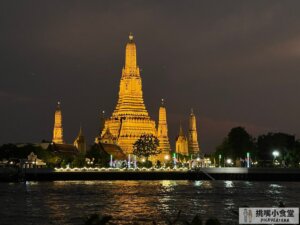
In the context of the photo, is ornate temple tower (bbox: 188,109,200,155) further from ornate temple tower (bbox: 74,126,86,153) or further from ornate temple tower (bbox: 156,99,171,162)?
ornate temple tower (bbox: 74,126,86,153)

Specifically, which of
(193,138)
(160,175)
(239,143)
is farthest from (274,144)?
(193,138)

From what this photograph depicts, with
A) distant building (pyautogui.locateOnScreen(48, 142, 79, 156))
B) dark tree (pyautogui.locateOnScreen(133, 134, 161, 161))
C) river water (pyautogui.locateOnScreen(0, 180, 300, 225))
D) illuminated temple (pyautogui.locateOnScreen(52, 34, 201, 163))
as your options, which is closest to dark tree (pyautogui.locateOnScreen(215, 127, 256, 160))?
dark tree (pyautogui.locateOnScreen(133, 134, 161, 161))

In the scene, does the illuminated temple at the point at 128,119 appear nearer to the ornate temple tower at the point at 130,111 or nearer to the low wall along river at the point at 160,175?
the ornate temple tower at the point at 130,111

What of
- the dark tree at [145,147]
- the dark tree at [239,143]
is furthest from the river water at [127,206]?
the dark tree at [145,147]

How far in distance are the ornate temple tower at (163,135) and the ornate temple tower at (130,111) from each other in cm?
686

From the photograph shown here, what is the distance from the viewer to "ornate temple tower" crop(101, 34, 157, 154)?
144 metres

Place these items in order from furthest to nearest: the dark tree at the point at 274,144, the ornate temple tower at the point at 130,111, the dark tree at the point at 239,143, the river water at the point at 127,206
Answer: the ornate temple tower at the point at 130,111 → the dark tree at the point at 274,144 → the dark tree at the point at 239,143 → the river water at the point at 127,206

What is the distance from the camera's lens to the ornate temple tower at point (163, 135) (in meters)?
153

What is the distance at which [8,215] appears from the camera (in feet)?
150

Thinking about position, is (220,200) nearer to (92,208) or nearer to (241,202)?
(241,202)

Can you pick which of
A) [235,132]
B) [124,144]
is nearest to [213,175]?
[235,132]

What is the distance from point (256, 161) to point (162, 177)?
35.4 metres

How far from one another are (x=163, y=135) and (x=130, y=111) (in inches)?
600

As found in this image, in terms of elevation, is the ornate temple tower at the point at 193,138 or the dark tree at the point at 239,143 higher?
the ornate temple tower at the point at 193,138
